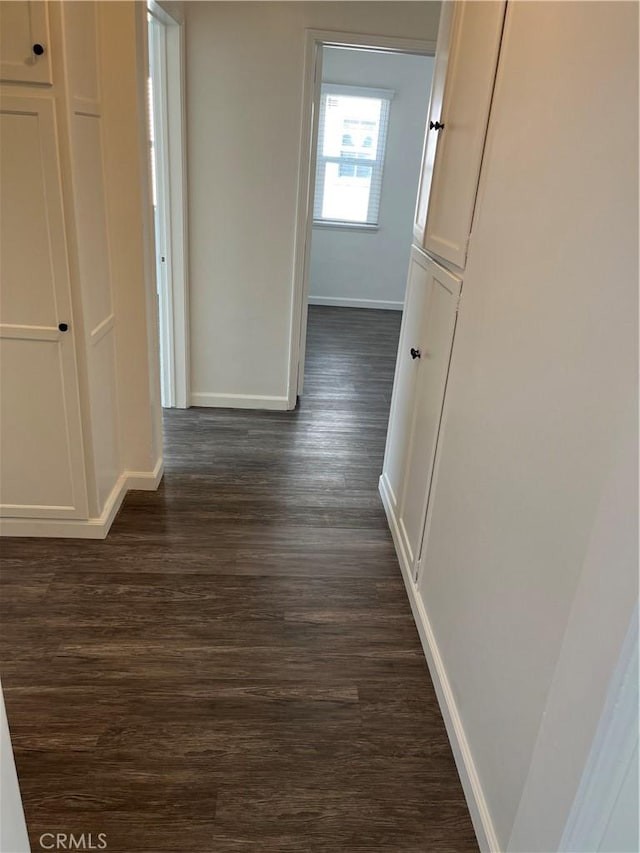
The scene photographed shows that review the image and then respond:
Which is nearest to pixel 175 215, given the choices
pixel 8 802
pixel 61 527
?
pixel 61 527

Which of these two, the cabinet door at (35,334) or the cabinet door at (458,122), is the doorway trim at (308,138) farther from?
the cabinet door at (35,334)

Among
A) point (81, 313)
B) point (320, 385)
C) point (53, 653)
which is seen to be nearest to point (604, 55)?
point (81, 313)

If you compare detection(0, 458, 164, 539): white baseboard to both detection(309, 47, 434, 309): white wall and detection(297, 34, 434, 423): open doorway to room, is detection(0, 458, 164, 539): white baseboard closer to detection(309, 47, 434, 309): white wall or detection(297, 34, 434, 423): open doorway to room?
detection(297, 34, 434, 423): open doorway to room

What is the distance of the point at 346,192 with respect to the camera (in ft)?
20.8

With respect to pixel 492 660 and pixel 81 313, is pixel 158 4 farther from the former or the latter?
pixel 492 660

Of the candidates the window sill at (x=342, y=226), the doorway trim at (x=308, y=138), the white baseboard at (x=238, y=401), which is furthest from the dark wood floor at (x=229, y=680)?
the window sill at (x=342, y=226)

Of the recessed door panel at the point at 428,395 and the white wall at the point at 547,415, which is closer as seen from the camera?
the white wall at the point at 547,415

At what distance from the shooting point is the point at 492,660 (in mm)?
1447

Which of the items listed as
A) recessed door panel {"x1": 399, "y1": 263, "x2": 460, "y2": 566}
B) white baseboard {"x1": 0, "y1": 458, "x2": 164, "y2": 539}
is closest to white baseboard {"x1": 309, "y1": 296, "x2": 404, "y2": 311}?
recessed door panel {"x1": 399, "y1": 263, "x2": 460, "y2": 566}

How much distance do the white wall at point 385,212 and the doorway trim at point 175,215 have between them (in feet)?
10.5

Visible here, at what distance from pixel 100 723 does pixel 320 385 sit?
2.95 m

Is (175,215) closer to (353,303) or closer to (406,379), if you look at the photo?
(406,379)

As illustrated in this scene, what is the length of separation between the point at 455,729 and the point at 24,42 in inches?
92.2

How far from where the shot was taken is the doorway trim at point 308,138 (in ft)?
10.2
